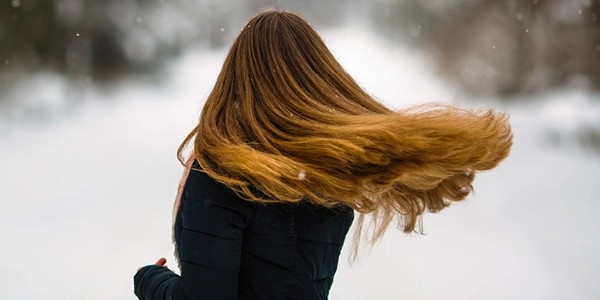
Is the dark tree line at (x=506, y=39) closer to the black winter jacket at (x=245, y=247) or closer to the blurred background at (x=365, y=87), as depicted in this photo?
the blurred background at (x=365, y=87)

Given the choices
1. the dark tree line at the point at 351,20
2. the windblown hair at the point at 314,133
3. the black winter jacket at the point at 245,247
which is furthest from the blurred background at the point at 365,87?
the black winter jacket at the point at 245,247

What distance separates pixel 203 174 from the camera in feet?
3.78

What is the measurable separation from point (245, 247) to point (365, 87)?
2466 mm

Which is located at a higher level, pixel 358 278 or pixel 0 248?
pixel 358 278

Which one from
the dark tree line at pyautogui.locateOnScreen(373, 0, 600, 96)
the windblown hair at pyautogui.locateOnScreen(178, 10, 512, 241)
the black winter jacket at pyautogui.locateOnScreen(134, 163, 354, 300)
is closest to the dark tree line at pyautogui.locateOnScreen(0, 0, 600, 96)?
the dark tree line at pyautogui.locateOnScreen(373, 0, 600, 96)

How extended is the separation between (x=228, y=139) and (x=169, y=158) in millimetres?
4136

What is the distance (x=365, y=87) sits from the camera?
3559mm

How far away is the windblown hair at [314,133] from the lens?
1.14m

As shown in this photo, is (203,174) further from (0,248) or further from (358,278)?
(0,248)

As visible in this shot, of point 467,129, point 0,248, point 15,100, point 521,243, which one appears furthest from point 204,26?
point 467,129

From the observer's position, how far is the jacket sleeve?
3.69ft

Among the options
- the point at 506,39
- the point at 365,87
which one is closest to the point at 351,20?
the point at 506,39

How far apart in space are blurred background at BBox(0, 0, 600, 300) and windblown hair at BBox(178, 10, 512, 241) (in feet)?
5.19

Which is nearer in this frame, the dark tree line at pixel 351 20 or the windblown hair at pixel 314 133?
the windblown hair at pixel 314 133
